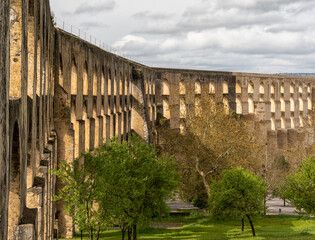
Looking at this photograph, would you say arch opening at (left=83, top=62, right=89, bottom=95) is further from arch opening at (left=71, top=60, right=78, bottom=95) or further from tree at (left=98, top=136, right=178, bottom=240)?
tree at (left=98, top=136, right=178, bottom=240)

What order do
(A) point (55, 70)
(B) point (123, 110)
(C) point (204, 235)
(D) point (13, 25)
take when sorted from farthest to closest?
(B) point (123, 110), (C) point (204, 235), (A) point (55, 70), (D) point (13, 25)

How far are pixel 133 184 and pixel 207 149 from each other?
47.8 ft

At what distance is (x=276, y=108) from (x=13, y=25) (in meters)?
52.5

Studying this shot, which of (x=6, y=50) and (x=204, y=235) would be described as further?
(x=204, y=235)

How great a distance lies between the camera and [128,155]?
18531 millimetres

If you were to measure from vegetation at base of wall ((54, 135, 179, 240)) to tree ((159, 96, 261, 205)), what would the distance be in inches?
403

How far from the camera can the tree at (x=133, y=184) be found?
53.9 feet

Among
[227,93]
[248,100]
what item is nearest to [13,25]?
[227,93]

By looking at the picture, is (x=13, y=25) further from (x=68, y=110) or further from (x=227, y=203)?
(x=227, y=203)

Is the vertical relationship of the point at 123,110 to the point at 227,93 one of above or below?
below

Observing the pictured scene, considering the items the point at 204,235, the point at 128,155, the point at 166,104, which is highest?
the point at 166,104

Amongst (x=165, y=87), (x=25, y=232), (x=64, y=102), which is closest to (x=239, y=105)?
(x=165, y=87)

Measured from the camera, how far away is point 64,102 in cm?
1866

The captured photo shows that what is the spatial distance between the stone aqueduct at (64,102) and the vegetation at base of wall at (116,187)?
986 millimetres
